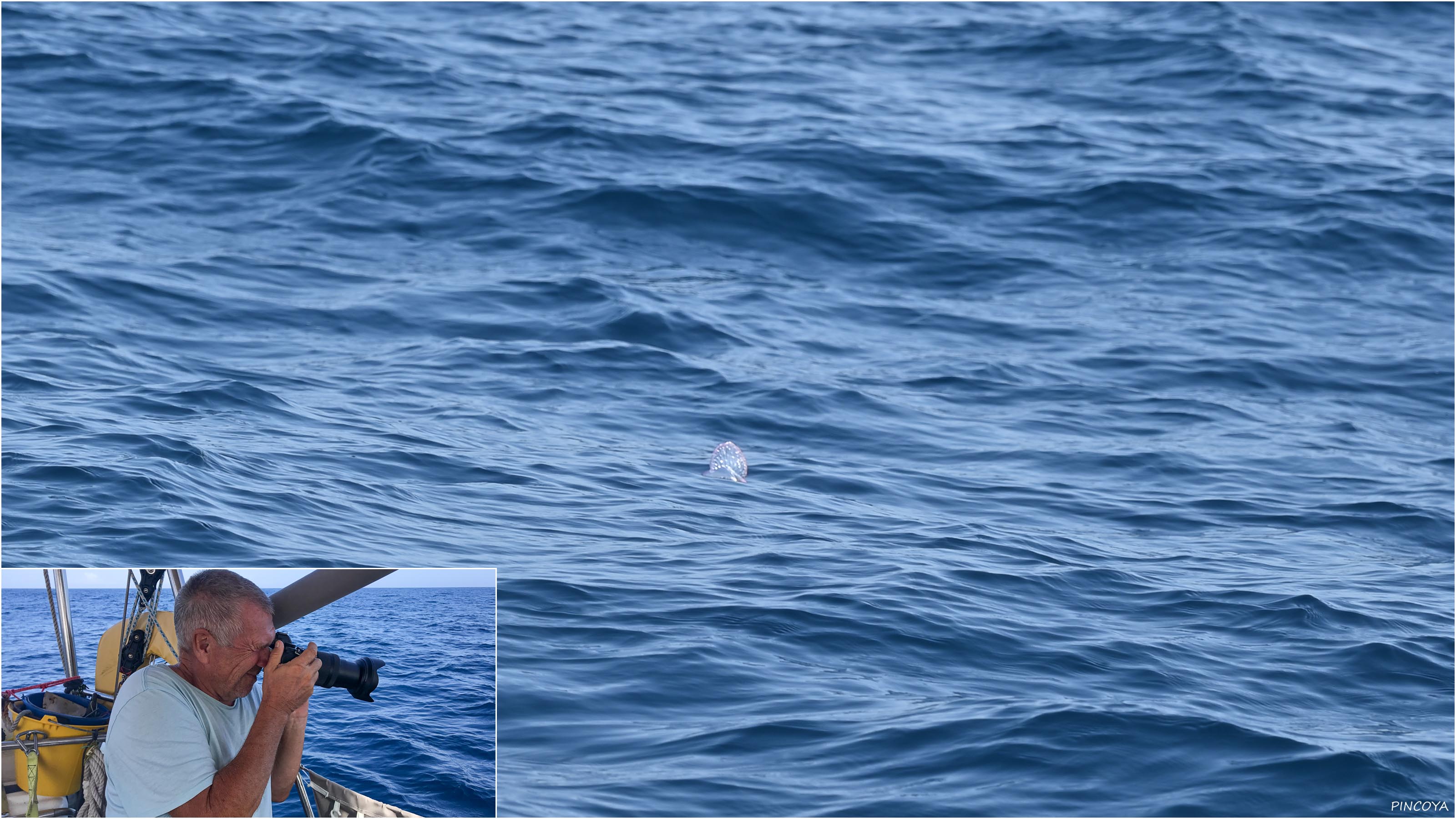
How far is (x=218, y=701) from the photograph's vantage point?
3463 millimetres

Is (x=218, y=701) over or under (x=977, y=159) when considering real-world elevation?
over

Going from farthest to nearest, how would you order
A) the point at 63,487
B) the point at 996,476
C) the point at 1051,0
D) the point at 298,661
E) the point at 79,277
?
the point at 1051,0
the point at 79,277
the point at 996,476
the point at 63,487
the point at 298,661

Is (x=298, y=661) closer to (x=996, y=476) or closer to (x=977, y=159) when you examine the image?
(x=996, y=476)

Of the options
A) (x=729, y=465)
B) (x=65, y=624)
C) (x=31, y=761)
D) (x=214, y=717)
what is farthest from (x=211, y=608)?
(x=729, y=465)

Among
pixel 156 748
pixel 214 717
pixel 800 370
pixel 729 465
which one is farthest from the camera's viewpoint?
pixel 800 370

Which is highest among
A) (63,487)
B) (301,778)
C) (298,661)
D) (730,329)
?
(298,661)

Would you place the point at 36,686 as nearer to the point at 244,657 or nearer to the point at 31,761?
the point at 31,761

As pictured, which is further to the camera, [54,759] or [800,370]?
[800,370]

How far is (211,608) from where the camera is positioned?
3451 millimetres

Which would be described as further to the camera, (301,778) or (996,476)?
(996,476)

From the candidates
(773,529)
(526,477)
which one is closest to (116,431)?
(526,477)

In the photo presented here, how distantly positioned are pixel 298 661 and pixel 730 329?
28.5 feet

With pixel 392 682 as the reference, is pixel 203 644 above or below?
above

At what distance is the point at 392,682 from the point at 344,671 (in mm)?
145
